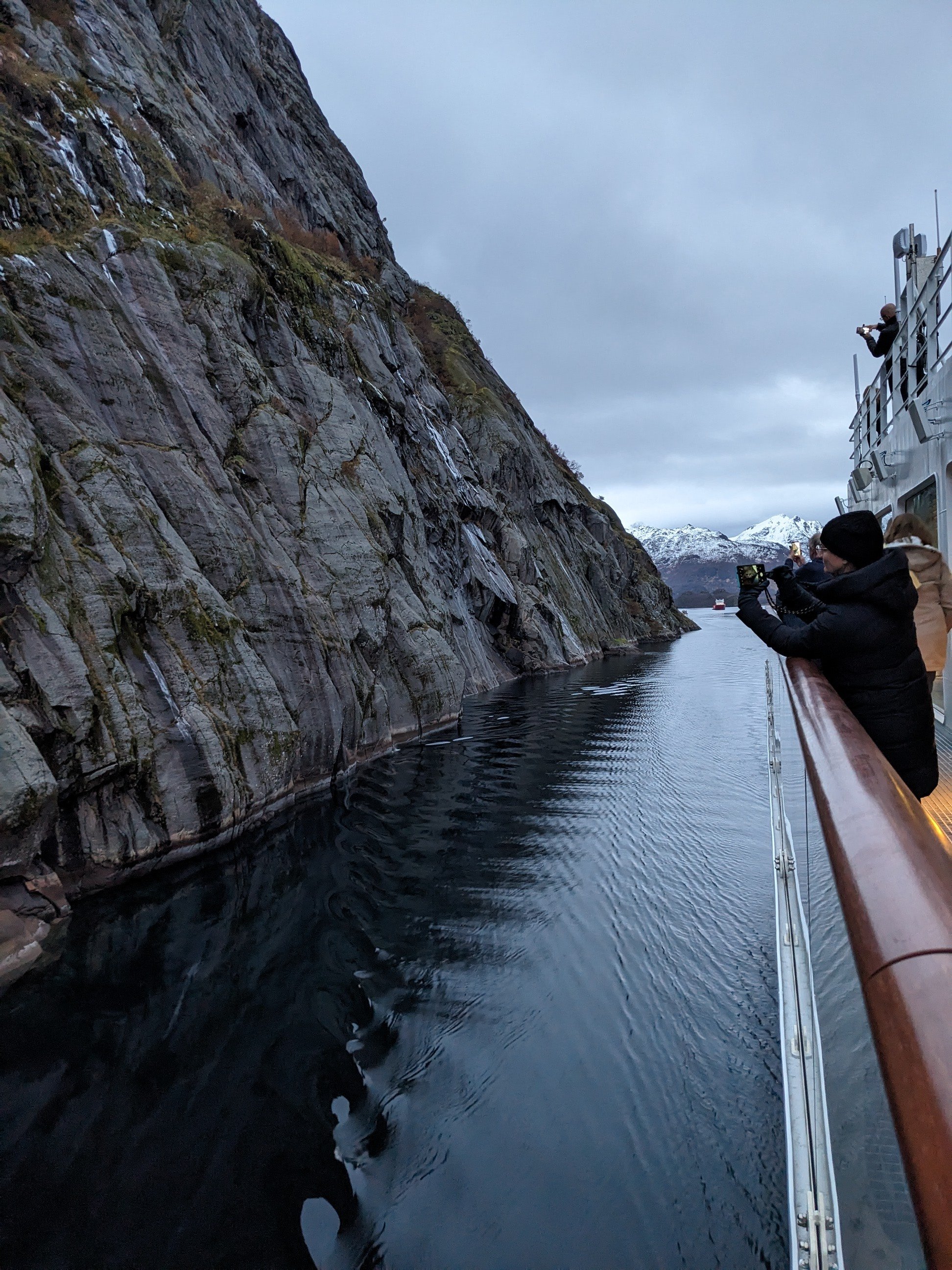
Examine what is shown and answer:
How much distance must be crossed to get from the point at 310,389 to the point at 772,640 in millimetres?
18567

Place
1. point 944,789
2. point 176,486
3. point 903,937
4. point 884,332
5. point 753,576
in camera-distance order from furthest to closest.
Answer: point 884,332 → point 176,486 → point 944,789 → point 753,576 → point 903,937

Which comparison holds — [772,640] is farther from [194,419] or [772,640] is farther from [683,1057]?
[194,419]

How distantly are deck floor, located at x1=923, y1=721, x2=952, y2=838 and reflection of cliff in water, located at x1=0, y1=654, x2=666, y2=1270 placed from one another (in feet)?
15.1

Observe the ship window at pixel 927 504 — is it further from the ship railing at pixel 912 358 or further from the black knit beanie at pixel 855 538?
the black knit beanie at pixel 855 538

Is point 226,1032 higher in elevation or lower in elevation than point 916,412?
lower

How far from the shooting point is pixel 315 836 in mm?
11664

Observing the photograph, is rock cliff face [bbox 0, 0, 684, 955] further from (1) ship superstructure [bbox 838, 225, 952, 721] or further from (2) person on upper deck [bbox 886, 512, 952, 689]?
(1) ship superstructure [bbox 838, 225, 952, 721]

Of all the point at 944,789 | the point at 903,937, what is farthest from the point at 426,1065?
the point at 903,937

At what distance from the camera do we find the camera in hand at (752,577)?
3.31 metres

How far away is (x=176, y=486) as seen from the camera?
13.1 m

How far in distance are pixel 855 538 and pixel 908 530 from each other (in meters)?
2.53

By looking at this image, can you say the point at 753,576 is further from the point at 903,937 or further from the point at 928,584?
the point at 903,937

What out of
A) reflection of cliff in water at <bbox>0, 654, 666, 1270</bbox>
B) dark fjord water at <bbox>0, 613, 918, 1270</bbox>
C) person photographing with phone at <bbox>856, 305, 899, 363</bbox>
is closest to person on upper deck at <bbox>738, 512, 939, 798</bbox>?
dark fjord water at <bbox>0, 613, 918, 1270</bbox>

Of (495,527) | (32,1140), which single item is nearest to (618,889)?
(32,1140)
